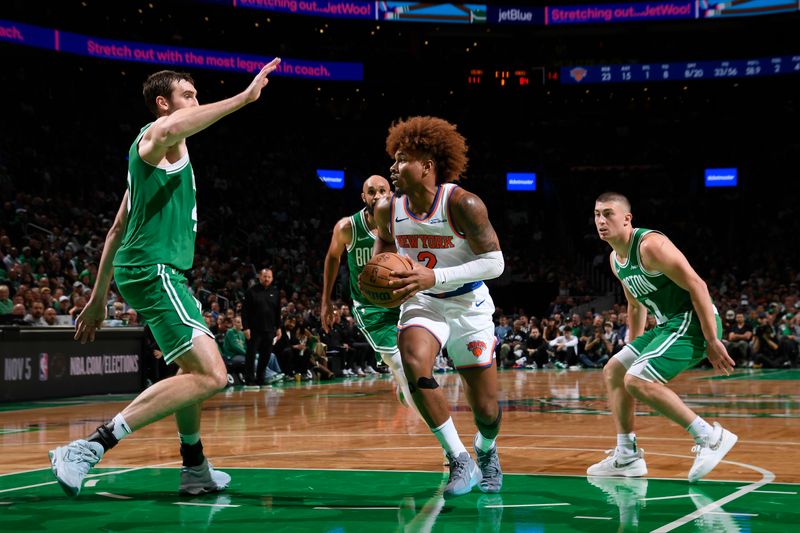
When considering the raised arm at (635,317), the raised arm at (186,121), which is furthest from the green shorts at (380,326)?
the raised arm at (186,121)

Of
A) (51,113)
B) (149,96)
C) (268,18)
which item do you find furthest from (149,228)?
(268,18)

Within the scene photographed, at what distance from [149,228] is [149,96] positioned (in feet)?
2.44

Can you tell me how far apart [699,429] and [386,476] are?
192 cm

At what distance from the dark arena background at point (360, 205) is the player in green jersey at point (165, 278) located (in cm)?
31

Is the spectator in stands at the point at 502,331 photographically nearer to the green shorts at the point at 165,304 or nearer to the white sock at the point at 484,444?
the white sock at the point at 484,444

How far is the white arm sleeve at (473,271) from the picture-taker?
197 inches

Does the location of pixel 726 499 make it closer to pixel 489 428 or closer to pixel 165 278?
pixel 489 428

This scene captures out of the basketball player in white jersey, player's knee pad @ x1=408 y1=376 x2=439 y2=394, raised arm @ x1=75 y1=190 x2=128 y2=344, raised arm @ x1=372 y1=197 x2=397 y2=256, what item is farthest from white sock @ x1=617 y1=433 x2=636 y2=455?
raised arm @ x1=75 y1=190 x2=128 y2=344

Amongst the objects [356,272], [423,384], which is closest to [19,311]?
[356,272]

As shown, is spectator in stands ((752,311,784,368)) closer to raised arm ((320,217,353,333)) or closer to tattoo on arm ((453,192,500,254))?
raised arm ((320,217,353,333))

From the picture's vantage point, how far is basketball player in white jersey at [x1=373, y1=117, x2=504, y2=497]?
5.11m

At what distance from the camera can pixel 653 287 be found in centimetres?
617

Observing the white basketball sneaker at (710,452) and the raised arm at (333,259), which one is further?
the raised arm at (333,259)

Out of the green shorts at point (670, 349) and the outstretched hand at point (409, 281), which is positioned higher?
the outstretched hand at point (409, 281)
